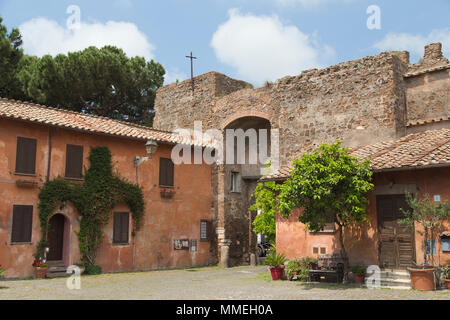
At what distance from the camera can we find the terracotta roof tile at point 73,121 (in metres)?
13.2

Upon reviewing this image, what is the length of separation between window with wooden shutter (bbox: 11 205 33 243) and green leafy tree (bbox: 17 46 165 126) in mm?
9777

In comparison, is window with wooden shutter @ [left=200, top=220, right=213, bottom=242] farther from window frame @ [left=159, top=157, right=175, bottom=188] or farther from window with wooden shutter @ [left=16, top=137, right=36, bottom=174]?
window with wooden shutter @ [left=16, top=137, right=36, bottom=174]

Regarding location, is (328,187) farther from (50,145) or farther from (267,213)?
(50,145)

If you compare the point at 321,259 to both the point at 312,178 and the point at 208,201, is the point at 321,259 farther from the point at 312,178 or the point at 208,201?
the point at 208,201

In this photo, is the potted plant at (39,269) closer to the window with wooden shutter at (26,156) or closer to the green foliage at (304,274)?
the window with wooden shutter at (26,156)

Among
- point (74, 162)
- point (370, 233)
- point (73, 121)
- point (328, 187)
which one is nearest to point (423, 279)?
point (370, 233)

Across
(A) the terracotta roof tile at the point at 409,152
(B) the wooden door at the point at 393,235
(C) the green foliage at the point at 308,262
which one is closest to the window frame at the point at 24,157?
(A) the terracotta roof tile at the point at 409,152

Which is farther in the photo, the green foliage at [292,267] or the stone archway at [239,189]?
the stone archway at [239,189]

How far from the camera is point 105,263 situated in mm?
14594

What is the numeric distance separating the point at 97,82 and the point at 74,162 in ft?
29.4

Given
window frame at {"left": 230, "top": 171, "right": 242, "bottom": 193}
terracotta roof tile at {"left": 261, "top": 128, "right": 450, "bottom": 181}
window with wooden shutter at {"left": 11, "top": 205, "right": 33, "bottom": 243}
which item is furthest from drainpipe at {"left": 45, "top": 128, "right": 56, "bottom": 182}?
window frame at {"left": 230, "top": 171, "right": 242, "bottom": 193}

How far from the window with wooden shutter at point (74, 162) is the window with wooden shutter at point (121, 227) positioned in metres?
1.94

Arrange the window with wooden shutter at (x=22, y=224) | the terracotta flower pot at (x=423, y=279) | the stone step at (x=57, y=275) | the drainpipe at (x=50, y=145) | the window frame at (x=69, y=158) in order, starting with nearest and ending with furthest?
the terracotta flower pot at (x=423, y=279), the window with wooden shutter at (x=22, y=224), the stone step at (x=57, y=275), the drainpipe at (x=50, y=145), the window frame at (x=69, y=158)

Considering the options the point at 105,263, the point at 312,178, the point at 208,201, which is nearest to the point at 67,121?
the point at 105,263
